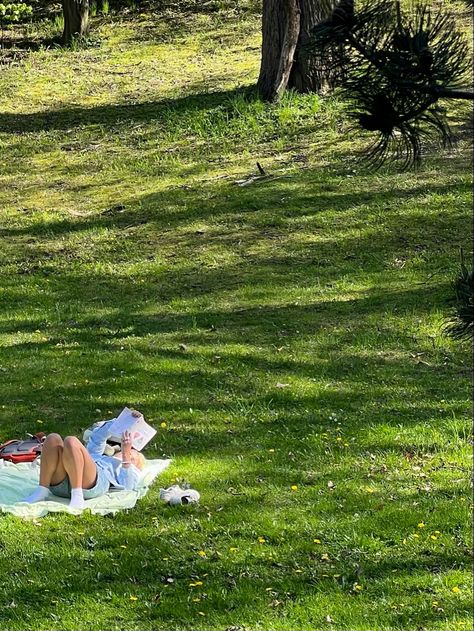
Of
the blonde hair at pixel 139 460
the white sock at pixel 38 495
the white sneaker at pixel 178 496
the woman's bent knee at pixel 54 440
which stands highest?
the woman's bent knee at pixel 54 440

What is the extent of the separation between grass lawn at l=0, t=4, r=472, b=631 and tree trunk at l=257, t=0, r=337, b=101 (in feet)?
1.10

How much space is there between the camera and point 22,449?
777 centimetres

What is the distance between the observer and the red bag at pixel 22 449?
7.68m

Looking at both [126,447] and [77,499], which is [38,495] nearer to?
[77,499]

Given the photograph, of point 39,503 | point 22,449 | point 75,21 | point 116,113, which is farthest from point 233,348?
point 75,21

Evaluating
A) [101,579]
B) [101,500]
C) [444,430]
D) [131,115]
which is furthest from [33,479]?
[131,115]

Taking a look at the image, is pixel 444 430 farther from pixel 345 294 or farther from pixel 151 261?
pixel 151 261

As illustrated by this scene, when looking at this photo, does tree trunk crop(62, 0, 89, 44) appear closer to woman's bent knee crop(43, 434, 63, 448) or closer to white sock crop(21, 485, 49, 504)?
woman's bent knee crop(43, 434, 63, 448)

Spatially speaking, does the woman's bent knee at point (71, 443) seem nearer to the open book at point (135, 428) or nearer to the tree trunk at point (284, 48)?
the open book at point (135, 428)

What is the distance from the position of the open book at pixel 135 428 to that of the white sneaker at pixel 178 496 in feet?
1.95

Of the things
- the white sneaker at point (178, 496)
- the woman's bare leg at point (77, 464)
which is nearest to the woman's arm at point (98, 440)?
the woman's bare leg at point (77, 464)

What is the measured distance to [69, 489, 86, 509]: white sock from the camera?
7037mm

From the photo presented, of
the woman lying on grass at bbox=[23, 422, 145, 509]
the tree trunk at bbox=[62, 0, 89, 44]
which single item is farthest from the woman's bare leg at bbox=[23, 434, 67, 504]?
the tree trunk at bbox=[62, 0, 89, 44]

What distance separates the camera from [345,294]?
10945 millimetres
